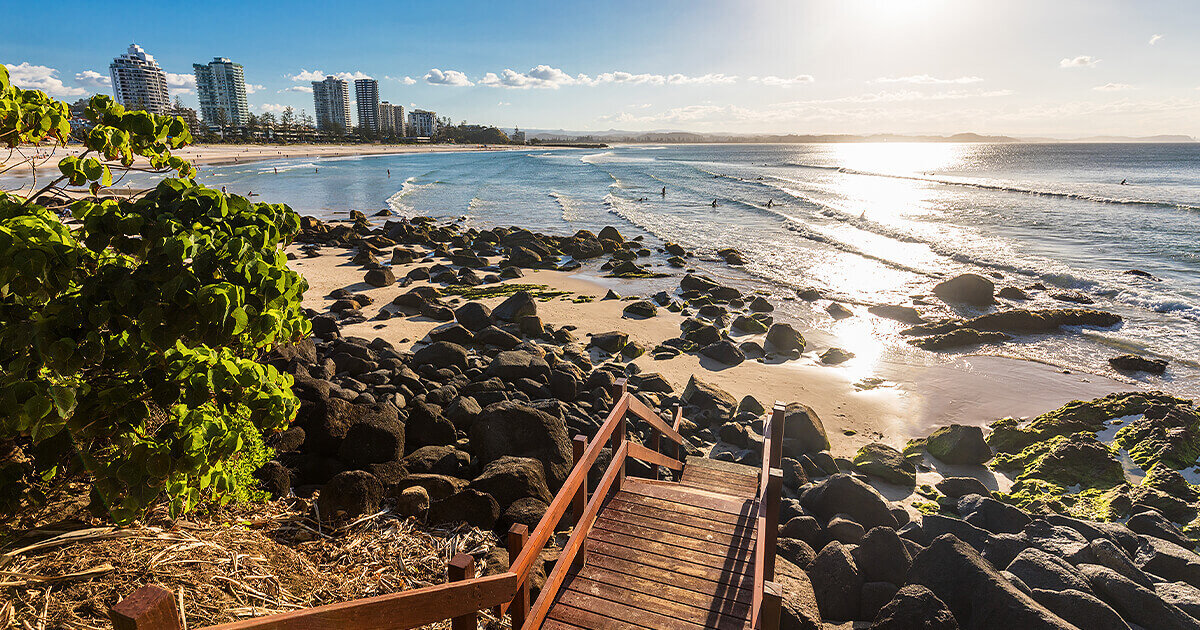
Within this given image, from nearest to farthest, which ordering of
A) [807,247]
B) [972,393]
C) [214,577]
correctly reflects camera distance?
[214,577] → [972,393] → [807,247]

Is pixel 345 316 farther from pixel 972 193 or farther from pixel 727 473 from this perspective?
pixel 972 193

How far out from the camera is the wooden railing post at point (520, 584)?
4008 millimetres

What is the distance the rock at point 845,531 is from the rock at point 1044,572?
5.41ft

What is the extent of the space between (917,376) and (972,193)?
6200 centimetres

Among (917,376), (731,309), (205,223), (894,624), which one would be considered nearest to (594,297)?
(731,309)

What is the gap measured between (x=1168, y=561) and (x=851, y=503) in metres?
3.72

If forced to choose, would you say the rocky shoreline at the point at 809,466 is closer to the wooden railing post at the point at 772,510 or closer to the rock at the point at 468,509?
the rock at the point at 468,509

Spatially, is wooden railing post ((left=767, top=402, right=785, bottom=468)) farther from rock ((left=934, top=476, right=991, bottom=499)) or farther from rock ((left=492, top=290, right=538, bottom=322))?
rock ((left=492, top=290, right=538, bottom=322))

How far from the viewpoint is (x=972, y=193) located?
66.3 meters

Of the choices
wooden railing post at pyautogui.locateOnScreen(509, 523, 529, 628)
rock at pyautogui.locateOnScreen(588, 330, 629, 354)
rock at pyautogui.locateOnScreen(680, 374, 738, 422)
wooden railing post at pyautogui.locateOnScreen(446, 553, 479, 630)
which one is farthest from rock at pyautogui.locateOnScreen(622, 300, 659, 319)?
wooden railing post at pyautogui.locateOnScreen(446, 553, 479, 630)

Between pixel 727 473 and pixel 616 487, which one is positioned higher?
pixel 616 487

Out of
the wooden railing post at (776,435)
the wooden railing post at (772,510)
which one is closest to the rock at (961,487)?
the wooden railing post at (776,435)

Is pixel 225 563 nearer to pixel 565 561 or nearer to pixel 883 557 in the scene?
pixel 565 561

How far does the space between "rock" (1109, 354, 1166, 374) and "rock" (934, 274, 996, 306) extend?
6.74 metres
